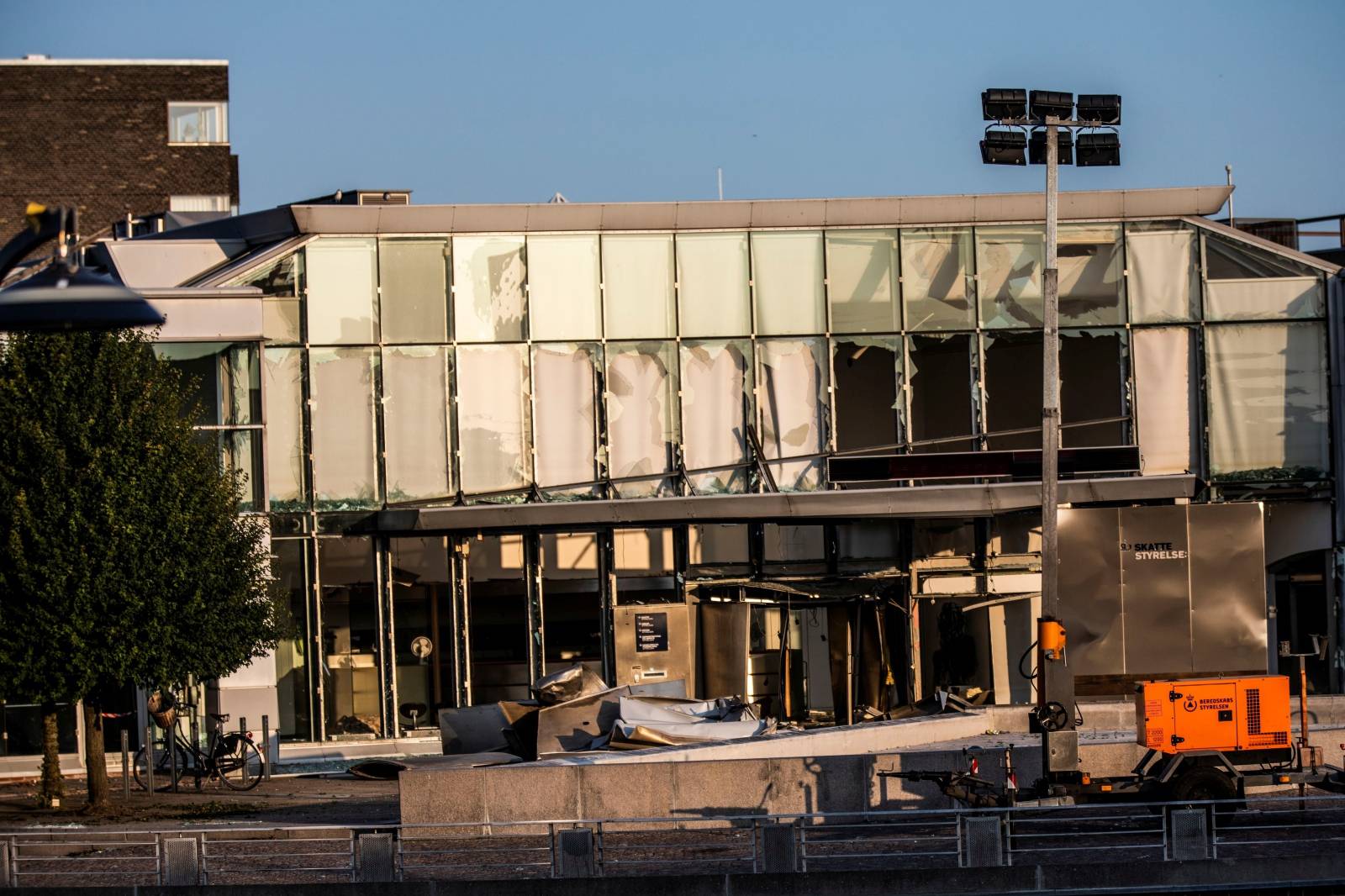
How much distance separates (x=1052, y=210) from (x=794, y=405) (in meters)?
10.6

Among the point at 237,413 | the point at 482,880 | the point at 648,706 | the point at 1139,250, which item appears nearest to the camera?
the point at 482,880

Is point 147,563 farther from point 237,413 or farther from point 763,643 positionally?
point 763,643

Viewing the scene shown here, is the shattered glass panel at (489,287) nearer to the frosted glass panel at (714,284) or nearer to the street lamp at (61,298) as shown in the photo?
the frosted glass panel at (714,284)

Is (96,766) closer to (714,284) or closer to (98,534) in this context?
(98,534)

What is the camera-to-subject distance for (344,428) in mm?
37562

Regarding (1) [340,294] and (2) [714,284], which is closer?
(1) [340,294]

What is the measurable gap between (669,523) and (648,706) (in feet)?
30.8

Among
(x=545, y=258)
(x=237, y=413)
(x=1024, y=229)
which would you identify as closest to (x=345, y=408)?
(x=237, y=413)

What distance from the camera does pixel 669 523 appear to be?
125ft

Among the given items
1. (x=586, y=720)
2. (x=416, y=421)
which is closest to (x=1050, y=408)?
(x=586, y=720)

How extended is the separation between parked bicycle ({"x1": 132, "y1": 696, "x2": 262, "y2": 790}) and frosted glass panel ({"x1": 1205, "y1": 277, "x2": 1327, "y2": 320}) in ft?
66.3

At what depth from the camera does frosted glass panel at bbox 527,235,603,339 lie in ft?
126

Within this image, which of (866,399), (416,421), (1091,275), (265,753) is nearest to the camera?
(265,753)

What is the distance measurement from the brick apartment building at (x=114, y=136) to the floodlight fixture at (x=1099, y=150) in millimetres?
48548
